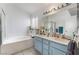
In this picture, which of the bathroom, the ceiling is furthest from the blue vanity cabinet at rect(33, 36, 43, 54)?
the ceiling

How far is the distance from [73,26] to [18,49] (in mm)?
971

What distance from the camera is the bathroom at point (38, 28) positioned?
5.05 ft

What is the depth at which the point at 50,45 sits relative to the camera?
1.62 meters

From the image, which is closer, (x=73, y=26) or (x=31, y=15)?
(x=73, y=26)

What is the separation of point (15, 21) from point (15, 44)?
382 mm

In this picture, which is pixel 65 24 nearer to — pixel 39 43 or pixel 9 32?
pixel 39 43

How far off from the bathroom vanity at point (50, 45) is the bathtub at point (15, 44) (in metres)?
0.12

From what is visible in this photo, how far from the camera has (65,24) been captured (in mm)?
1564

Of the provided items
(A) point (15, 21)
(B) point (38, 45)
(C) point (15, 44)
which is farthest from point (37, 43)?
(A) point (15, 21)

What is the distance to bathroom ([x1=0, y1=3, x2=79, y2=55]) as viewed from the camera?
1.54 m

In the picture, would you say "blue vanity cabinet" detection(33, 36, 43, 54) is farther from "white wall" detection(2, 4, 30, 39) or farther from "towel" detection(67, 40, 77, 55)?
"towel" detection(67, 40, 77, 55)

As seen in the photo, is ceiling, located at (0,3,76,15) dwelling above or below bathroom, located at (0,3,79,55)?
above

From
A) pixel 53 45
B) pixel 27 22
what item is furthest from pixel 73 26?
pixel 27 22

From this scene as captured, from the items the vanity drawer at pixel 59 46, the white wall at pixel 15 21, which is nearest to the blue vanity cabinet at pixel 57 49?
the vanity drawer at pixel 59 46
